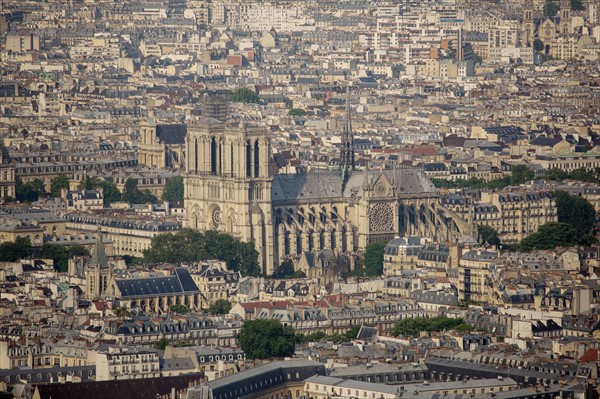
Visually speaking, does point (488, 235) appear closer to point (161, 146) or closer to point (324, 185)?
point (324, 185)

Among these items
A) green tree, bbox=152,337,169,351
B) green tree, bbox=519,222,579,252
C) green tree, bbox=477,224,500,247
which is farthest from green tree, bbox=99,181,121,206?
green tree, bbox=152,337,169,351

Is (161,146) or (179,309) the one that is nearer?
(179,309)

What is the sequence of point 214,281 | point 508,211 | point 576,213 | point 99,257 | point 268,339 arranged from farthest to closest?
point 576,213 < point 508,211 < point 214,281 < point 99,257 < point 268,339

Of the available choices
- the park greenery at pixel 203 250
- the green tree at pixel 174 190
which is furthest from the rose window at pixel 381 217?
the green tree at pixel 174 190

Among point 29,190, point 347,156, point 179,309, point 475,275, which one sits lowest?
point 29,190

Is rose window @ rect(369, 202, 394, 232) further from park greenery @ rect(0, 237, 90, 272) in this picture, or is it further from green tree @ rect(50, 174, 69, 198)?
green tree @ rect(50, 174, 69, 198)

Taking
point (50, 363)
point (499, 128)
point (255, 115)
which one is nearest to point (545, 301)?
point (50, 363)

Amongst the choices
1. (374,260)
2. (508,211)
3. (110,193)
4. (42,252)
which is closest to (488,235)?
(508,211)

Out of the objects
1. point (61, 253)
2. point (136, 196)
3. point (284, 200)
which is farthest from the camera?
point (136, 196)
